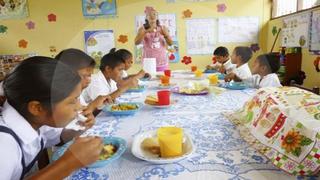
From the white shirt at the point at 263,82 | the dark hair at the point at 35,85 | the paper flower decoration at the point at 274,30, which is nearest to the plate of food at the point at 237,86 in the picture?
the white shirt at the point at 263,82

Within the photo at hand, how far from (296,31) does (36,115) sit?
2.52 metres

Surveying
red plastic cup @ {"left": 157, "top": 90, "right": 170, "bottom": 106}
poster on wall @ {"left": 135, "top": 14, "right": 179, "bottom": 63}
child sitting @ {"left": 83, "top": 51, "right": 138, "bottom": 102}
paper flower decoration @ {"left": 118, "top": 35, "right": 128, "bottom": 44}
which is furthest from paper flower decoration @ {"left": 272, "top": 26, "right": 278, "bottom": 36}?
red plastic cup @ {"left": 157, "top": 90, "right": 170, "bottom": 106}

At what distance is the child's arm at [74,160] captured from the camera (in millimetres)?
548

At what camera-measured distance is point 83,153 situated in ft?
1.89

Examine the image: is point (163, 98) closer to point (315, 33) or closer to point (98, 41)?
point (315, 33)

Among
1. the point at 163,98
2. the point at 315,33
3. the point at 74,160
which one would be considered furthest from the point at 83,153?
the point at 315,33

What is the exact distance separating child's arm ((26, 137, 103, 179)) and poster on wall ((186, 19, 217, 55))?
302 centimetres

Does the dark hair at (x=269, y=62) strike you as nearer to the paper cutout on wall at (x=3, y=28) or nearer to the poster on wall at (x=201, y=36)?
the poster on wall at (x=201, y=36)

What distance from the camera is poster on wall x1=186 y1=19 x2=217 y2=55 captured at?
342cm

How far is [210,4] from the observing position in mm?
3359

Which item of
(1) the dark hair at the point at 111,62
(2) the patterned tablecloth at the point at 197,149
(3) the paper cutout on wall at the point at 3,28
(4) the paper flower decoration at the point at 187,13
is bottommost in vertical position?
(2) the patterned tablecloth at the point at 197,149

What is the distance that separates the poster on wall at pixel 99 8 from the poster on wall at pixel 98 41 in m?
0.23

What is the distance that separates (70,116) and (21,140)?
5.5 inches

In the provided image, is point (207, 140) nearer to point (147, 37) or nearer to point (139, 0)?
point (147, 37)
